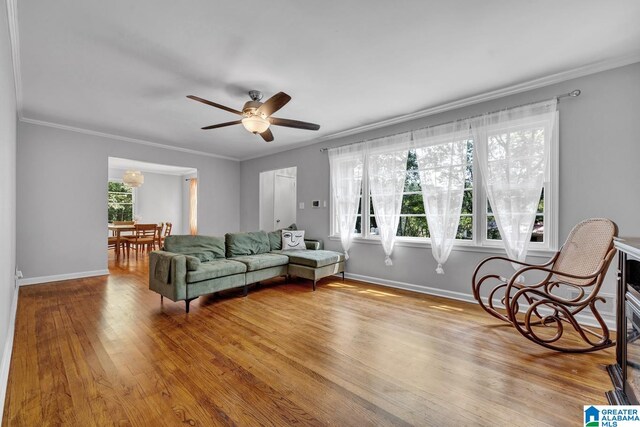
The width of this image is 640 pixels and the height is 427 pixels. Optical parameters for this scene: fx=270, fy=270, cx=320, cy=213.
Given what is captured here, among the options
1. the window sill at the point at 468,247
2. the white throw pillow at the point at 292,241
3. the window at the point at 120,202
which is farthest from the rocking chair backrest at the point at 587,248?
the window at the point at 120,202

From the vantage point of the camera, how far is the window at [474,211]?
2.90 metres

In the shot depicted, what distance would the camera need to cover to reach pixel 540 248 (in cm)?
296

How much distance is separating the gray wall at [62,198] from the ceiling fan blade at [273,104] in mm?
3647

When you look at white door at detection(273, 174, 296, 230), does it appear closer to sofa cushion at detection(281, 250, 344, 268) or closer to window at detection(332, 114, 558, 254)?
sofa cushion at detection(281, 250, 344, 268)

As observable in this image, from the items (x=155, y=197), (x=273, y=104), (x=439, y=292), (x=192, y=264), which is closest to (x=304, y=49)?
(x=273, y=104)

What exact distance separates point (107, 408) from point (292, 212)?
19.3ft

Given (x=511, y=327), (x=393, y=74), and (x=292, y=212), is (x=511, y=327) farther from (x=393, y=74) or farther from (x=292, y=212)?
(x=292, y=212)

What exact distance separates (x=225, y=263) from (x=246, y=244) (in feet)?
2.59

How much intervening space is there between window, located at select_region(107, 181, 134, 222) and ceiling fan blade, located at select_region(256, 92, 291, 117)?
7677mm

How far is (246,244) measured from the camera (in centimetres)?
430

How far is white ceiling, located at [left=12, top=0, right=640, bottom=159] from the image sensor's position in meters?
1.92

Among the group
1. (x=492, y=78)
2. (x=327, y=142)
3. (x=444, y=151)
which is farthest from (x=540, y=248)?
(x=327, y=142)

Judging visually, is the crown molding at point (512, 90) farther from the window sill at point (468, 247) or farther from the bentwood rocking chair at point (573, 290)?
the window sill at point (468, 247)

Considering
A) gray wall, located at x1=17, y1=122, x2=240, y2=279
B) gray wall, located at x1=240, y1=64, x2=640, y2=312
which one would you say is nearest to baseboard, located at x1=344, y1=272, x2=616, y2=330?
gray wall, located at x1=240, y1=64, x2=640, y2=312
